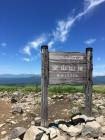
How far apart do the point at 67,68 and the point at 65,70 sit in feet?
0.47

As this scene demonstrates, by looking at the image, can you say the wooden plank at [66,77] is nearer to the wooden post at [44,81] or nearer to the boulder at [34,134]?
the wooden post at [44,81]

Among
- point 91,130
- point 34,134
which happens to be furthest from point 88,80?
point 34,134

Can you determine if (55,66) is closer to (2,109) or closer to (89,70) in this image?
(89,70)

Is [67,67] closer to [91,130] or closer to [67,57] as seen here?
[67,57]

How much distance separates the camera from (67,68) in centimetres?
1459

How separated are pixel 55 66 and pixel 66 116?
509 cm

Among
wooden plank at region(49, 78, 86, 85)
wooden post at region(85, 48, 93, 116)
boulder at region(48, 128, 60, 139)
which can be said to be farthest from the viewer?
wooden post at region(85, 48, 93, 116)

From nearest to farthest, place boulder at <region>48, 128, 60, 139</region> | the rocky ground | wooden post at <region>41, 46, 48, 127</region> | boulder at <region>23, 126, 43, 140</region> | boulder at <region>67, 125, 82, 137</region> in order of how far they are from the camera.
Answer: boulder at <region>23, 126, 43, 140</region> → boulder at <region>48, 128, 60, 139</region> → the rocky ground → boulder at <region>67, 125, 82, 137</region> → wooden post at <region>41, 46, 48, 127</region>

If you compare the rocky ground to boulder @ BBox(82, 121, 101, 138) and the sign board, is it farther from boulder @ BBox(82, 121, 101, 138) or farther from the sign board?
the sign board

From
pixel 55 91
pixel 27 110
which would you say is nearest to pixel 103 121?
pixel 27 110

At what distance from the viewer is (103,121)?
14625 mm

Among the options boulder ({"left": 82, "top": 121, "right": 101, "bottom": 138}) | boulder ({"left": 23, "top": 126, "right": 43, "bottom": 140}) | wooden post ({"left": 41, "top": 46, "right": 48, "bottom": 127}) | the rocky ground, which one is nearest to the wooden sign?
wooden post ({"left": 41, "top": 46, "right": 48, "bottom": 127})

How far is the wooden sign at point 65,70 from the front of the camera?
45.9ft

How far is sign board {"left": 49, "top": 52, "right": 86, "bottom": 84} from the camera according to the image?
561 inches
